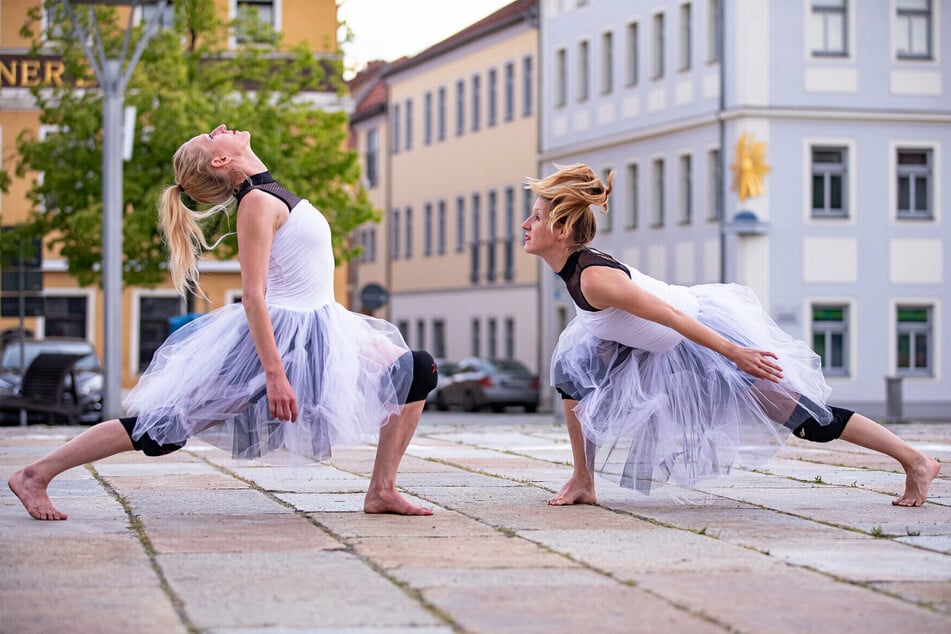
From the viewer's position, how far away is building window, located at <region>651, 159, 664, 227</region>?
4638 centimetres

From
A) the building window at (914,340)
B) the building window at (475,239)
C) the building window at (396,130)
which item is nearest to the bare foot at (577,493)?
the building window at (914,340)

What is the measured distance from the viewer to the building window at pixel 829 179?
4212cm

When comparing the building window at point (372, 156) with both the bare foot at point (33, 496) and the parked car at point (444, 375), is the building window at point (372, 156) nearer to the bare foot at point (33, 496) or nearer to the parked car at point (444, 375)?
the parked car at point (444, 375)

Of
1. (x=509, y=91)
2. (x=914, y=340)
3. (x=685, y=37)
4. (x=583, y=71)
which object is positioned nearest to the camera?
(x=914, y=340)

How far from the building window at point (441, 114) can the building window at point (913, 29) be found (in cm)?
2273

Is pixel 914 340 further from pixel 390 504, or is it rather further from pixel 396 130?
pixel 390 504

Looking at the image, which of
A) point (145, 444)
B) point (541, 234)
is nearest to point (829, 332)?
point (541, 234)

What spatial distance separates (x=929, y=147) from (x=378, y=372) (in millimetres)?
36219

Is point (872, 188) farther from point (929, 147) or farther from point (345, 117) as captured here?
point (345, 117)

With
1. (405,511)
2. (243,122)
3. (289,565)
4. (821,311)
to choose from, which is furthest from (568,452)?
(821,311)

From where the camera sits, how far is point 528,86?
180 feet

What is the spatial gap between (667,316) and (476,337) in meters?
51.6

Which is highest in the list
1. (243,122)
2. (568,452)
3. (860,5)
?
(860,5)

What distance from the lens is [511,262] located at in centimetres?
5644
